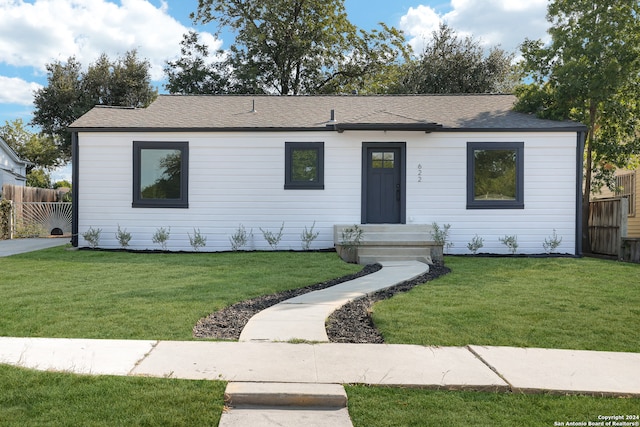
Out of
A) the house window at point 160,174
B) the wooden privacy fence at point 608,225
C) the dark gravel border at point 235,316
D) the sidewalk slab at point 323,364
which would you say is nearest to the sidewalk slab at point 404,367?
the sidewalk slab at point 323,364

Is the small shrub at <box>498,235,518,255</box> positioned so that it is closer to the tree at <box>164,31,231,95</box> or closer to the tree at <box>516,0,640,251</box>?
the tree at <box>516,0,640,251</box>

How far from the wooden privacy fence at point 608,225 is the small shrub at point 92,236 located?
12517mm

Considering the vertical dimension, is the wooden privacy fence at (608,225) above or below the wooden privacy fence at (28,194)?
below

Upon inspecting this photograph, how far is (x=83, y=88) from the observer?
2777cm

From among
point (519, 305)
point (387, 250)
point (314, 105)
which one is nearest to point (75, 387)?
point (519, 305)

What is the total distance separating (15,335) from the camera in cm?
431

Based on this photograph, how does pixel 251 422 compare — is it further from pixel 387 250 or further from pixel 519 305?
pixel 387 250

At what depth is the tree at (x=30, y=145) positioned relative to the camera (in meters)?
36.4

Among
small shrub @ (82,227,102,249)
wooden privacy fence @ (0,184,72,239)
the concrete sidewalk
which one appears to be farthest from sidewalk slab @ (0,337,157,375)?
wooden privacy fence @ (0,184,72,239)

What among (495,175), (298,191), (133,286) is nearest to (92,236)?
(298,191)

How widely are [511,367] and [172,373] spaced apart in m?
2.43

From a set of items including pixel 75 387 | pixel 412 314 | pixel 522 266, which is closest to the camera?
pixel 75 387

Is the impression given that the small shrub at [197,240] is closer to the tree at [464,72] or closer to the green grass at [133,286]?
the green grass at [133,286]

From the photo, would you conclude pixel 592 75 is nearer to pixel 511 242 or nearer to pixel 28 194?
pixel 511 242
